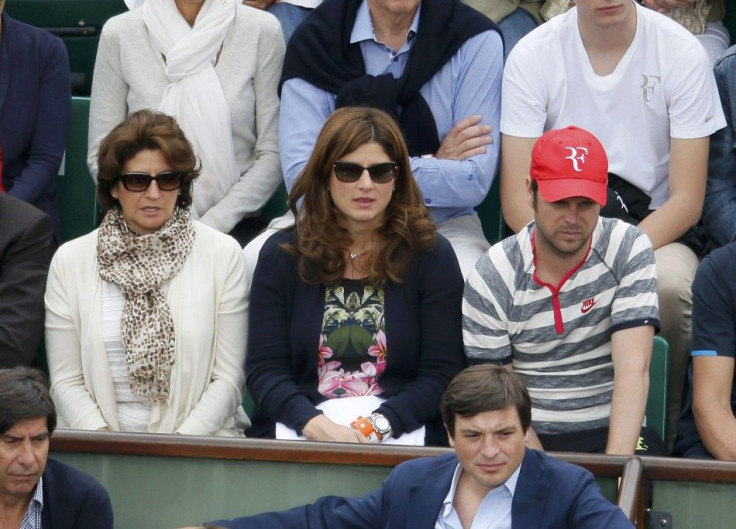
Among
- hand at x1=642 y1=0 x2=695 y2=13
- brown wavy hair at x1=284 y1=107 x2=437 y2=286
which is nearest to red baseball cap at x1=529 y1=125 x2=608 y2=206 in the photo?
brown wavy hair at x1=284 y1=107 x2=437 y2=286

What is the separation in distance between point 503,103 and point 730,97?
80 centimetres

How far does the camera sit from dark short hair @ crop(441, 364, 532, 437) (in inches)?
132

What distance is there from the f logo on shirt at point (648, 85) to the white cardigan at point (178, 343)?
5.06ft

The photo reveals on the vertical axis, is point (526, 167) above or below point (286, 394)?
above

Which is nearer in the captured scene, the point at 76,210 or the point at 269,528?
the point at 269,528

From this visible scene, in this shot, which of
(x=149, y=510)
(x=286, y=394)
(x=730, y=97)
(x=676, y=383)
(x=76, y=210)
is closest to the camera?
(x=149, y=510)

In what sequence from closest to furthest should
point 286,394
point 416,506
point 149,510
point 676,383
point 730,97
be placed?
point 416,506 → point 149,510 → point 286,394 → point 676,383 → point 730,97

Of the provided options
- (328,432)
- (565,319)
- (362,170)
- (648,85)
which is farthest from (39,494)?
(648,85)

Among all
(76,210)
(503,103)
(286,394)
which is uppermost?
(503,103)

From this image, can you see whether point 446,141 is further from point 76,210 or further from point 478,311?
point 76,210

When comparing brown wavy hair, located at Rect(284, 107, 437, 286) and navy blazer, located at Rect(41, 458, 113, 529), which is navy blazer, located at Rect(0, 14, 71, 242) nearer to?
brown wavy hair, located at Rect(284, 107, 437, 286)

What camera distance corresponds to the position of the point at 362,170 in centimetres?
429

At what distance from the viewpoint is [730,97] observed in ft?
16.8

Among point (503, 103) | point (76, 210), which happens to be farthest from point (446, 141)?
point (76, 210)
